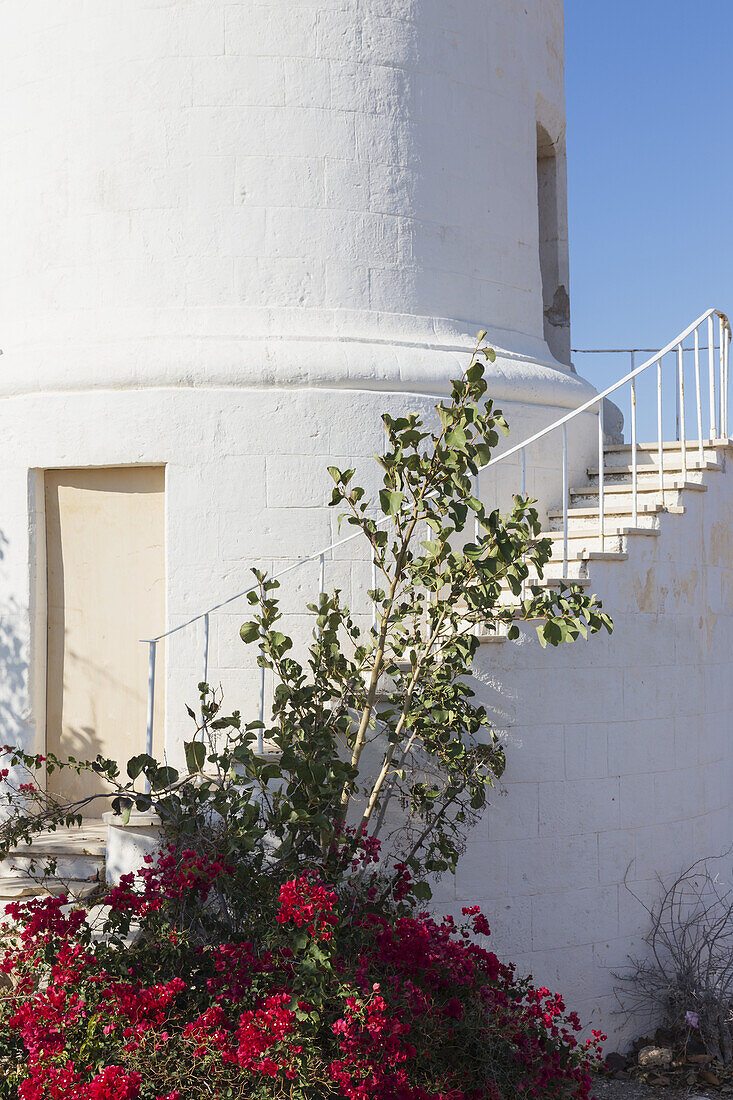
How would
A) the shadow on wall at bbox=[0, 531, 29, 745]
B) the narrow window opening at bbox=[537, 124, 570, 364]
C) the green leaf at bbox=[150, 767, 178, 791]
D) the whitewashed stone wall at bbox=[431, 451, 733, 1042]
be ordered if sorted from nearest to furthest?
the green leaf at bbox=[150, 767, 178, 791], the whitewashed stone wall at bbox=[431, 451, 733, 1042], the shadow on wall at bbox=[0, 531, 29, 745], the narrow window opening at bbox=[537, 124, 570, 364]

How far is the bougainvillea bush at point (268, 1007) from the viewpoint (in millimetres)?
3834

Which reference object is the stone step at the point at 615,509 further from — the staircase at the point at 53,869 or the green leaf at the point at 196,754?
the staircase at the point at 53,869

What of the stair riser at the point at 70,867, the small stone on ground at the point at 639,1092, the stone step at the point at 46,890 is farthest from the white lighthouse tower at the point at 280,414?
the stone step at the point at 46,890

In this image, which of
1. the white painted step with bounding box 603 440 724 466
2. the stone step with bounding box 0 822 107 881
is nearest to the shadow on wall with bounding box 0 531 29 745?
the stone step with bounding box 0 822 107 881

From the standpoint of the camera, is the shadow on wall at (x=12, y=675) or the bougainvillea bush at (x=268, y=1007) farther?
the shadow on wall at (x=12, y=675)

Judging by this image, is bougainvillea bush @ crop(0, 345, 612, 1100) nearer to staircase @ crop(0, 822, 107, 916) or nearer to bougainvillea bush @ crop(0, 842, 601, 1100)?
bougainvillea bush @ crop(0, 842, 601, 1100)

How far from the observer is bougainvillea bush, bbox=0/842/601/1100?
383cm

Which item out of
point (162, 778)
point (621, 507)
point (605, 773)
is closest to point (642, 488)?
point (621, 507)

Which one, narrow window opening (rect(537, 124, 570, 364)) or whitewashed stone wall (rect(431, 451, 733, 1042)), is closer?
whitewashed stone wall (rect(431, 451, 733, 1042))

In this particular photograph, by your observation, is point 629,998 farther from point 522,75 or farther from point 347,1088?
point 522,75

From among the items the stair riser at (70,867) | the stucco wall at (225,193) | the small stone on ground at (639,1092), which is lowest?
the small stone on ground at (639,1092)

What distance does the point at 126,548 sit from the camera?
6215 mm

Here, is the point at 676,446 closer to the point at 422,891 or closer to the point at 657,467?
the point at 657,467

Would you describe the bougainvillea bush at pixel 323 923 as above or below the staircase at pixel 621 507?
below
